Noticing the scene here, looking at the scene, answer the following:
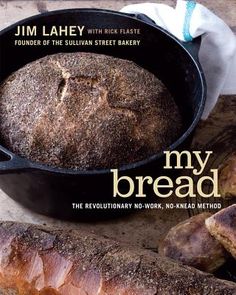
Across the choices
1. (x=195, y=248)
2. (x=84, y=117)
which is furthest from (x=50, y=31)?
(x=195, y=248)

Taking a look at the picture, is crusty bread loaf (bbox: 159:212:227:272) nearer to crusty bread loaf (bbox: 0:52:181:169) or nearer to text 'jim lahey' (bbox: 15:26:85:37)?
crusty bread loaf (bbox: 0:52:181:169)

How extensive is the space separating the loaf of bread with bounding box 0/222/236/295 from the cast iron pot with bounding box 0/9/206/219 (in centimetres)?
10

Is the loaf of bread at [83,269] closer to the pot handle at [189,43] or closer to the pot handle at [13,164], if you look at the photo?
the pot handle at [13,164]

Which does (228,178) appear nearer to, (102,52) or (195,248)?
(195,248)

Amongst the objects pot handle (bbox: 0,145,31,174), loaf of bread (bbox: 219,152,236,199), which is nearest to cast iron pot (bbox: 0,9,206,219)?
pot handle (bbox: 0,145,31,174)

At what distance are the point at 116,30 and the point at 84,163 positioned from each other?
0.36m

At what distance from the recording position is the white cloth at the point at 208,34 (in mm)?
1431

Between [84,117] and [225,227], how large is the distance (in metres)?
0.32

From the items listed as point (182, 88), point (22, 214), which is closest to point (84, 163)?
point (22, 214)

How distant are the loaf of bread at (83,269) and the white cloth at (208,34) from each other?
1.63 ft

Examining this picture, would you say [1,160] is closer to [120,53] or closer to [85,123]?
[85,123]

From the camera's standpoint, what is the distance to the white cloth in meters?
1.43

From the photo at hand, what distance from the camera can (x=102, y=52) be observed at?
1498mm

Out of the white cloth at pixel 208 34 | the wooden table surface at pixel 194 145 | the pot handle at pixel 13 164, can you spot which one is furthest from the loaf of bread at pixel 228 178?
the pot handle at pixel 13 164
